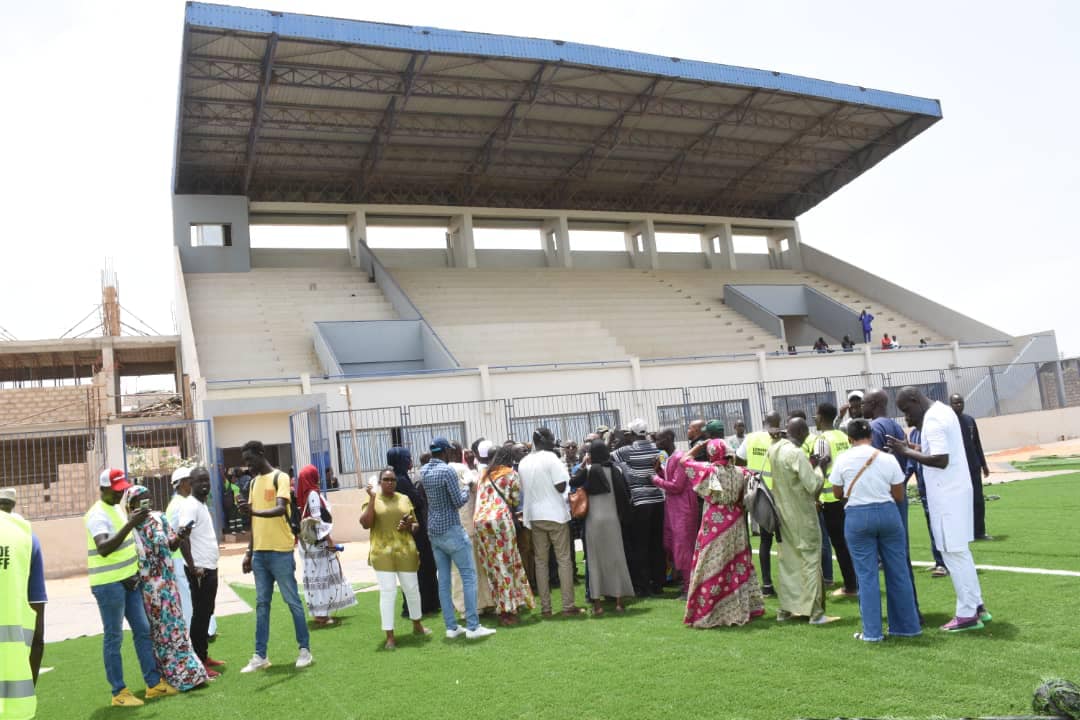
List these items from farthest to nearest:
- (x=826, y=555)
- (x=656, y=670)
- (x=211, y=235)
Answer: (x=211, y=235)
(x=826, y=555)
(x=656, y=670)

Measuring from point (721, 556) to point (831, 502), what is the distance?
1523mm

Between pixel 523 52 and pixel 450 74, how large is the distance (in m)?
2.25

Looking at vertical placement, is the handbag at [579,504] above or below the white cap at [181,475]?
below

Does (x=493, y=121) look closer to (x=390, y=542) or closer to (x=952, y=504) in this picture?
(x=390, y=542)

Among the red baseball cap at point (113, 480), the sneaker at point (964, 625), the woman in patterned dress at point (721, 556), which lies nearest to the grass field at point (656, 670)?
the sneaker at point (964, 625)

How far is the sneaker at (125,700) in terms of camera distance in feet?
A: 19.8

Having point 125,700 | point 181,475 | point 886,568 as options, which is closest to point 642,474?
point 886,568

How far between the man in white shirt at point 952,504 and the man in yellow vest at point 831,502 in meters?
1.44

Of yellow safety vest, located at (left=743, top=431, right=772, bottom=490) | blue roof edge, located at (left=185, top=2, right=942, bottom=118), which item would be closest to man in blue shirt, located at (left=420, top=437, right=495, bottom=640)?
yellow safety vest, located at (left=743, top=431, right=772, bottom=490)

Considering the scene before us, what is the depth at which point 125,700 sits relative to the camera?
238 inches

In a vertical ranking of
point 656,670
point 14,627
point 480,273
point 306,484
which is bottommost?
point 656,670

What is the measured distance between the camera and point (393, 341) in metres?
24.7

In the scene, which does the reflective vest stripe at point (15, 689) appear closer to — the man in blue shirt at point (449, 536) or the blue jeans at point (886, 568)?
the man in blue shirt at point (449, 536)

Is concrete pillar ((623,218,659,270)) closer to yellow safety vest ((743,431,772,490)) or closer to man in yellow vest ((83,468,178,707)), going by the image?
yellow safety vest ((743,431,772,490))
